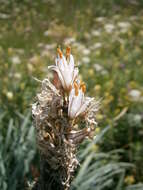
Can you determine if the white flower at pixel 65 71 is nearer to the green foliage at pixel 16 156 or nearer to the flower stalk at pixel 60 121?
the flower stalk at pixel 60 121

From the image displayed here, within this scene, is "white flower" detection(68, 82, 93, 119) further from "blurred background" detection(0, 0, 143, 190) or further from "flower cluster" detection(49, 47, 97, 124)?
"blurred background" detection(0, 0, 143, 190)

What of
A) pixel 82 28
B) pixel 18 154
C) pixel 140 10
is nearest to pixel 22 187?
pixel 18 154

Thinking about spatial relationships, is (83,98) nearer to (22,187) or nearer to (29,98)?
(22,187)

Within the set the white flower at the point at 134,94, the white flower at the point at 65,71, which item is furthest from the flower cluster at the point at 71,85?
the white flower at the point at 134,94

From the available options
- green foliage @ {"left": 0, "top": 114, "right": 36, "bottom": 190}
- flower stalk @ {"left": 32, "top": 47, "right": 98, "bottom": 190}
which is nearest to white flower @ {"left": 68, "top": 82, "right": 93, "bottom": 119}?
flower stalk @ {"left": 32, "top": 47, "right": 98, "bottom": 190}

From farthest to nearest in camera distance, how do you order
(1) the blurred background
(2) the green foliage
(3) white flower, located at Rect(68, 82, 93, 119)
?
(1) the blurred background
(2) the green foliage
(3) white flower, located at Rect(68, 82, 93, 119)

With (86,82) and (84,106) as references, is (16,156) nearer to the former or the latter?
(84,106)
